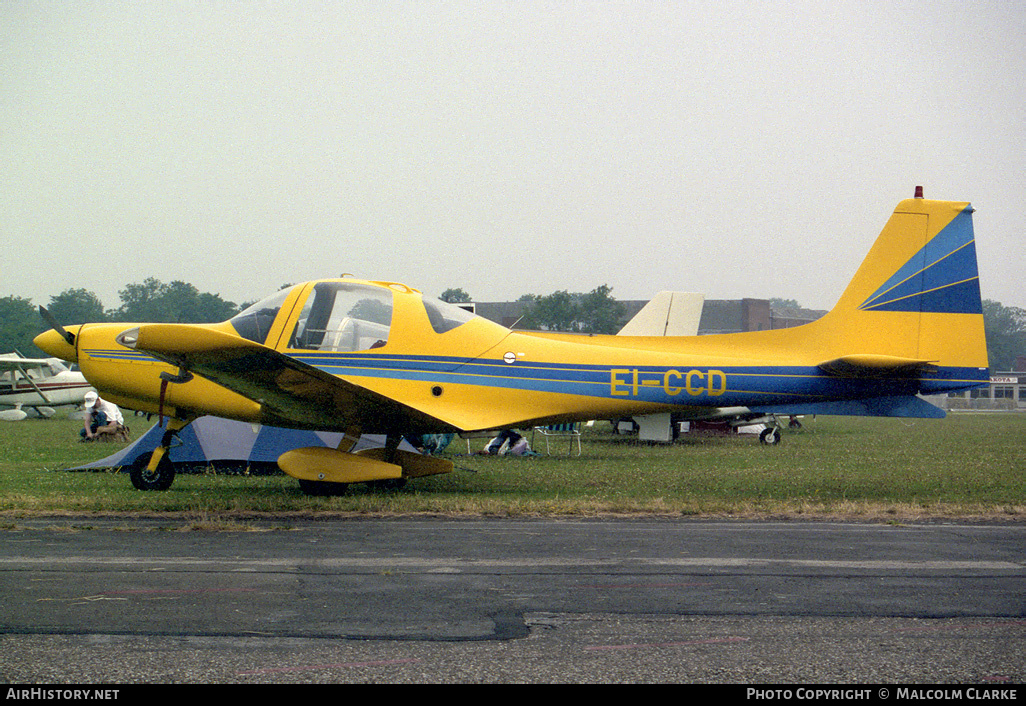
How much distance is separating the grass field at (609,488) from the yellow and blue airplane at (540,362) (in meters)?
0.76

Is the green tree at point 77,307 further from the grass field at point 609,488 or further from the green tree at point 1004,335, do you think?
the green tree at point 1004,335

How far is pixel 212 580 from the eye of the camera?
5844mm

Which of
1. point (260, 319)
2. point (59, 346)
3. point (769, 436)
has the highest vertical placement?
point (260, 319)

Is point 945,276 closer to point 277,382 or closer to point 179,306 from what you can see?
point 277,382

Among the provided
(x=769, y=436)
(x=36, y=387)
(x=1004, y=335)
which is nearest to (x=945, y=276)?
(x=769, y=436)

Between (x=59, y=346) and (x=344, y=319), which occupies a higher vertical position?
(x=344, y=319)

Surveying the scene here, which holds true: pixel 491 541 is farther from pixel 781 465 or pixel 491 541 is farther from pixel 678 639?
pixel 781 465

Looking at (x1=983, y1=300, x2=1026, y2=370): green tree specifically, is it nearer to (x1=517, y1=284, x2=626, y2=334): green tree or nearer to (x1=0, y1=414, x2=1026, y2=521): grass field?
(x1=517, y1=284, x2=626, y2=334): green tree

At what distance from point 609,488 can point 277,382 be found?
5.06 m

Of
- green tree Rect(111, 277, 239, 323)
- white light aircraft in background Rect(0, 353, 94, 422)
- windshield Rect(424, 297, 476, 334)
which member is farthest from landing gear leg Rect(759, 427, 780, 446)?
green tree Rect(111, 277, 239, 323)

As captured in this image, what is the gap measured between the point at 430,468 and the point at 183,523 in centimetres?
373

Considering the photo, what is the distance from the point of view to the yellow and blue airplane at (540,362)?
10.3m

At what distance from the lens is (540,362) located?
35.8 ft

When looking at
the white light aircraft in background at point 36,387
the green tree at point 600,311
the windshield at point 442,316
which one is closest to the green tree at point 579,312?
the green tree at point 600,311
